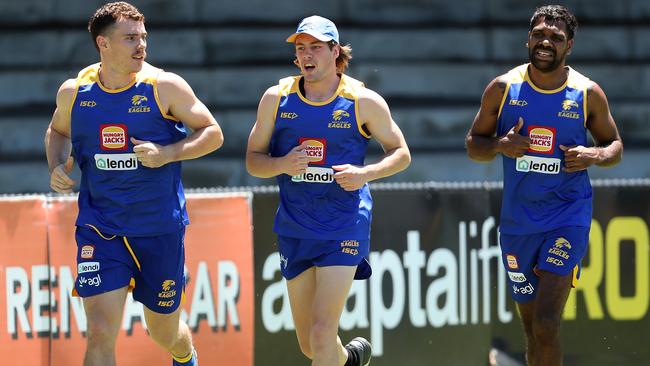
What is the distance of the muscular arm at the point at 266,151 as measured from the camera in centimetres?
591

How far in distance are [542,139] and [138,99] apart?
2181 mm

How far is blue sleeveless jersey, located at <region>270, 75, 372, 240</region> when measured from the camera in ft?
19.7

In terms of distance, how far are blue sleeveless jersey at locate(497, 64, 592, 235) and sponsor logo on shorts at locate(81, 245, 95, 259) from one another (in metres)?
2.30

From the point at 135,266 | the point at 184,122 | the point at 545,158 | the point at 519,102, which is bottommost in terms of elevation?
the point at 135,266

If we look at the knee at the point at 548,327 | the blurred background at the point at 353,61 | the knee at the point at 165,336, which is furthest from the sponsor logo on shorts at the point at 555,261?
the blurred background at the point at 353,61

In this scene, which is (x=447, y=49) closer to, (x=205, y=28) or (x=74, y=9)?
(x=205, y=28)


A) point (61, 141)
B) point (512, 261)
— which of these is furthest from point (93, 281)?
point (512, 261)

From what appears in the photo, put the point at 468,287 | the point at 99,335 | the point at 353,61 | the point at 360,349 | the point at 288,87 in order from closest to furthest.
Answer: the point at 99,335, the point at 288,87, the point at 360,349, the point at 468,287, the point at 353,61

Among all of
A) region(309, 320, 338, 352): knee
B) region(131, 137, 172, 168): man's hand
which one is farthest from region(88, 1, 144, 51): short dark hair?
region(309, 320, 338, 352): knee

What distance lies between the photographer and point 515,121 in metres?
6.31

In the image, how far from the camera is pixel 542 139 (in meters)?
6.24

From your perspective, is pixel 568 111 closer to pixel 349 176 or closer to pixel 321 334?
pixel 349 176

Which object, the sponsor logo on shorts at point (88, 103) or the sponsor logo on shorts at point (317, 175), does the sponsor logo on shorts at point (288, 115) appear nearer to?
the sponsor logo on shorts at point (317, 175)

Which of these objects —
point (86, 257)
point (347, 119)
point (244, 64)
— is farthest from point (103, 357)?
point (244, 64)
